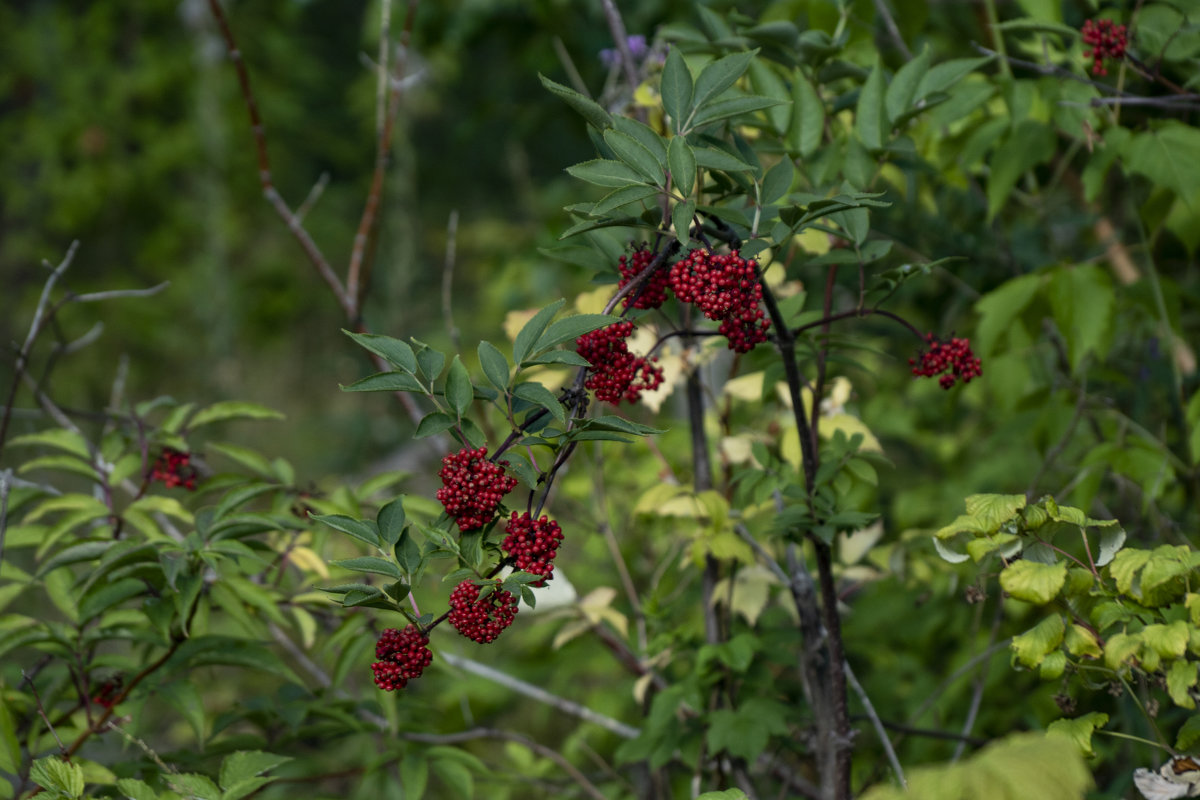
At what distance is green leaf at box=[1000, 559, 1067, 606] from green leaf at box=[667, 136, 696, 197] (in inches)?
19.3

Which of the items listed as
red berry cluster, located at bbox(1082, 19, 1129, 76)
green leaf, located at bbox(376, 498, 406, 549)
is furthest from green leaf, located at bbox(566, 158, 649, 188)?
red berry cluster, located at bbox(1082, 19, 1129, 76)

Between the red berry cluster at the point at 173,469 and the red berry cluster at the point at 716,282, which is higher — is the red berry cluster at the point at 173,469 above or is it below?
below

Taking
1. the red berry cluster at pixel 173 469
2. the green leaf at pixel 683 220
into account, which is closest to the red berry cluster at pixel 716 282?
the green leaf at pixel 683 220

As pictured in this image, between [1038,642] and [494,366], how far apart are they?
602 mm

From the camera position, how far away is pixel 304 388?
870 cm

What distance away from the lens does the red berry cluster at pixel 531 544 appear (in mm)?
805

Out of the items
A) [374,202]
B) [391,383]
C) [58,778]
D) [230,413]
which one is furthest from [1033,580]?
[374,202]

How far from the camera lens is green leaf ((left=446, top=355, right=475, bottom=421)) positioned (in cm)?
84

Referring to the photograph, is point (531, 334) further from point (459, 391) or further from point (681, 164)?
point (681, 164)

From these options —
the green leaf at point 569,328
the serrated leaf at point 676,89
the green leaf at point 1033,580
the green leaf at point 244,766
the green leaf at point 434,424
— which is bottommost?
the green leaf at point 244,766

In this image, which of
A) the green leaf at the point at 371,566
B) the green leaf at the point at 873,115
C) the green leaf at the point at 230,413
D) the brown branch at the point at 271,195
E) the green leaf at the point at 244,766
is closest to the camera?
the green leaf at the point at 371,566

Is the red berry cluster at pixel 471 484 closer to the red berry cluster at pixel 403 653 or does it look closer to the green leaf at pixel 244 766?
the red berry cluster at pixel 403 653

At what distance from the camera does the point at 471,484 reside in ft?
2.65

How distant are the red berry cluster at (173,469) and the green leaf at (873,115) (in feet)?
3.74
